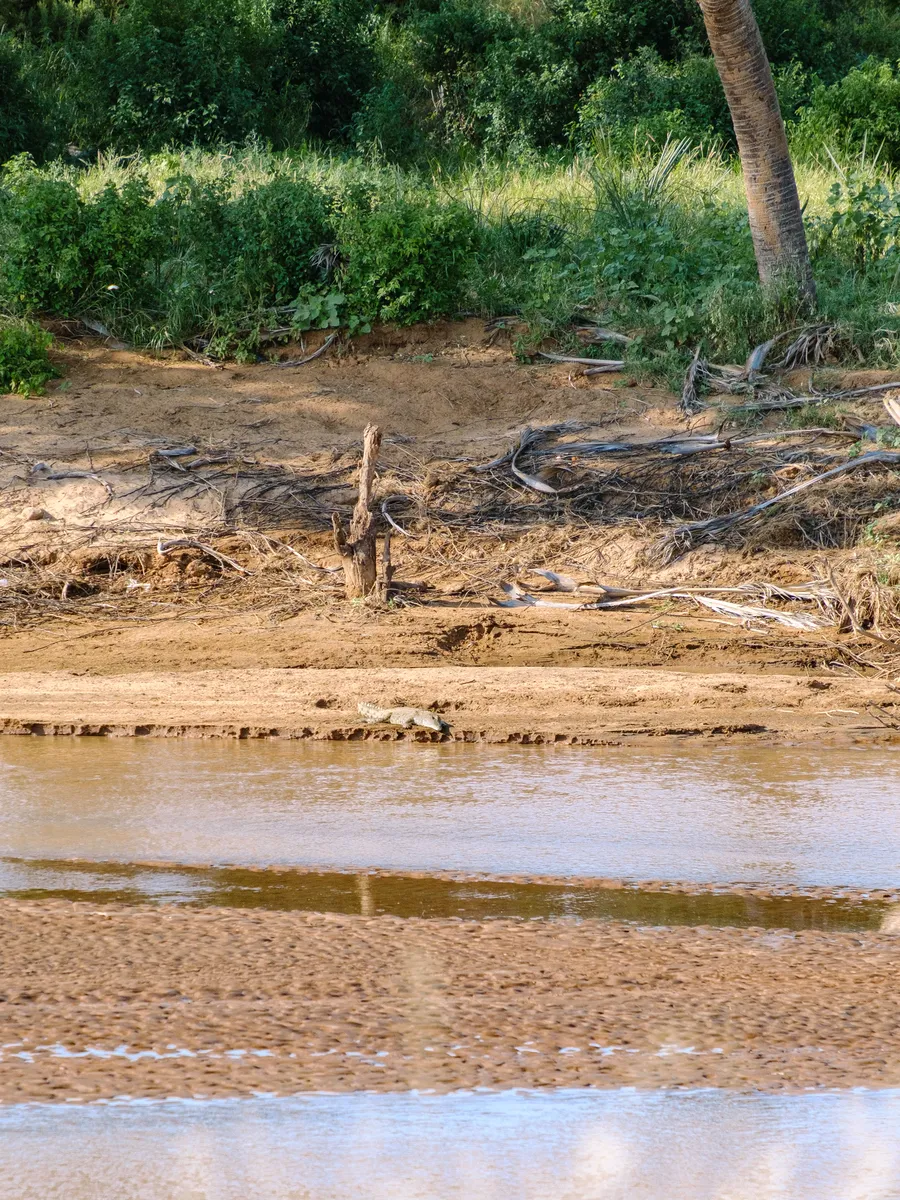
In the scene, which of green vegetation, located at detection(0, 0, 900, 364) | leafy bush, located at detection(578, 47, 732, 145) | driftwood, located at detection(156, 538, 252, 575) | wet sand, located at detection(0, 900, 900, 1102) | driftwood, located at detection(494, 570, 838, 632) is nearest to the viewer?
wet sand, located at detection(0, 900, 900, 1102)

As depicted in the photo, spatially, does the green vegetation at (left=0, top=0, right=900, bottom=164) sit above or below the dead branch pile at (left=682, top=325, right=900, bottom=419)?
above

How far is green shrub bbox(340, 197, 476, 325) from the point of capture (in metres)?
11.7

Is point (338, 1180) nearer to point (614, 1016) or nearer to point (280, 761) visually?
point (614, 1016)

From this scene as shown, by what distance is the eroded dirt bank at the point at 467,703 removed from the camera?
609cm

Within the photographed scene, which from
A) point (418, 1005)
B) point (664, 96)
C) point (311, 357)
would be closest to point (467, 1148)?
point (418, 1005)

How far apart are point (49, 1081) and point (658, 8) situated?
19033 mm

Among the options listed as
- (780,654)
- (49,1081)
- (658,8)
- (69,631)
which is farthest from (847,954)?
(658,8)

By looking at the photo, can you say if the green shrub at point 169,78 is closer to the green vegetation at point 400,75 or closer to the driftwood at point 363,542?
the green vegetation at point 400,75

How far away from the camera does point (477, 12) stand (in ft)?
67.7

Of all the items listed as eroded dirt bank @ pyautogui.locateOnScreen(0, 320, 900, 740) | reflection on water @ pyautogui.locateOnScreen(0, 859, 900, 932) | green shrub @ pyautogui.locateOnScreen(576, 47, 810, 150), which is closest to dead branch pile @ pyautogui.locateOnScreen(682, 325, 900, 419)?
eroded dirt bank @ pyautogui.locateOnScreen(0, 320, 900, 740)

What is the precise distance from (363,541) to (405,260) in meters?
4.40

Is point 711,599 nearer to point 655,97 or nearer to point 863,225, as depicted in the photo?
point 863,225

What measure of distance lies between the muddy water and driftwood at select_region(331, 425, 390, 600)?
2.30 metres

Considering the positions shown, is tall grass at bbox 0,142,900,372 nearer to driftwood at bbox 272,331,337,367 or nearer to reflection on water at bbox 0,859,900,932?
driftwood at bbox 272,331,337,367
